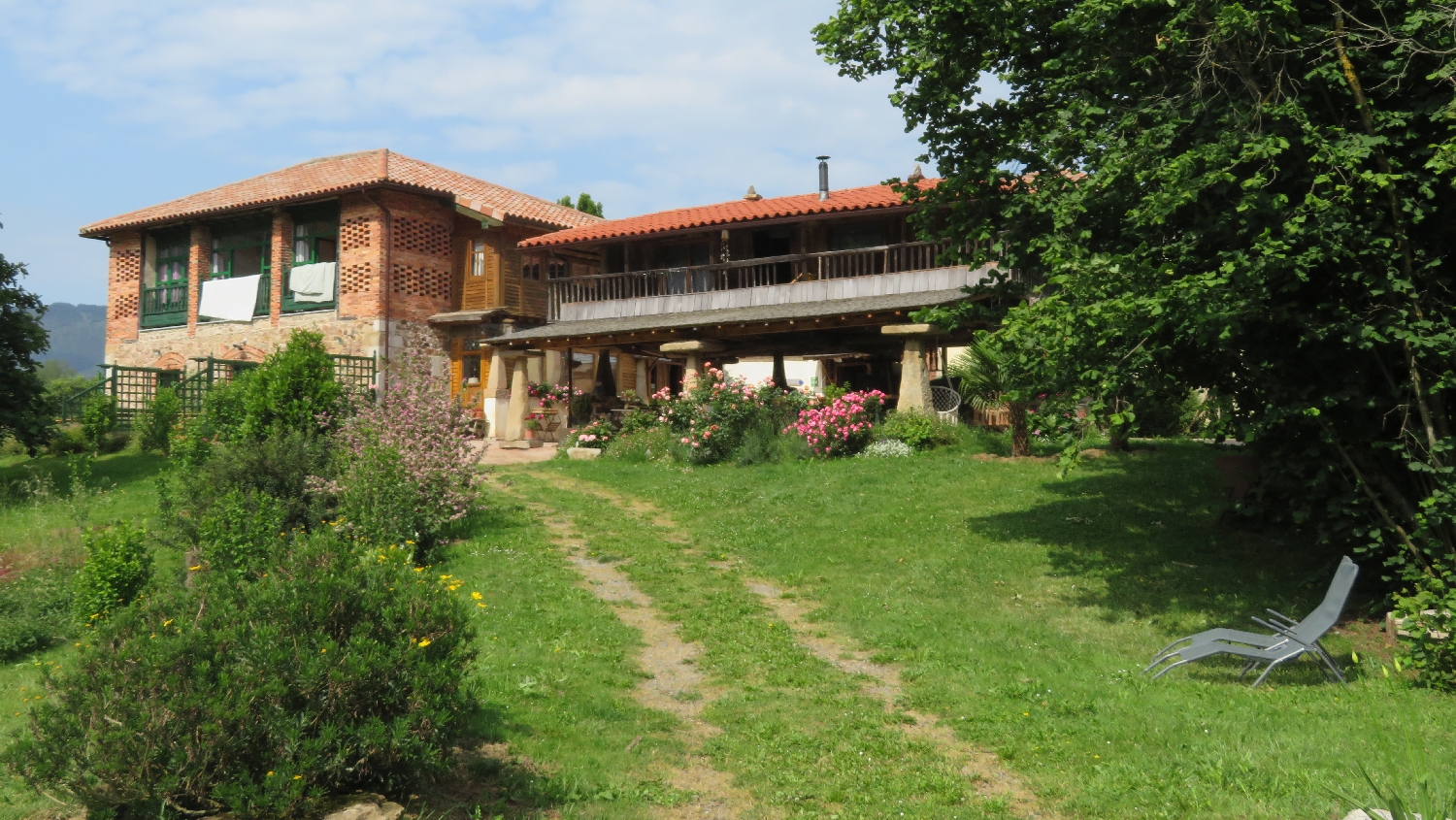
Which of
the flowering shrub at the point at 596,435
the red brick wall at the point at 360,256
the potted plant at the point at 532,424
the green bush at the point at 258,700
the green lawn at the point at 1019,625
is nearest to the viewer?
A: the green bush at the point at 258,700

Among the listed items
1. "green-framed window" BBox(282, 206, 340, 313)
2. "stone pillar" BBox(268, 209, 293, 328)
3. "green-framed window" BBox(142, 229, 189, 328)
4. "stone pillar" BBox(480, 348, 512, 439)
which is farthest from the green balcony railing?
"stone pillar" BBox(480, 348, 512, 439)

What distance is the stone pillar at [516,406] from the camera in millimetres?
24359

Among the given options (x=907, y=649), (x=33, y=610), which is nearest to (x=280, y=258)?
(x=33, y=610)

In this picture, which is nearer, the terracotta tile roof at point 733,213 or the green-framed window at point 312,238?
the terracotta tile roof at point 733,213

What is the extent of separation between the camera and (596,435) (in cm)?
2184

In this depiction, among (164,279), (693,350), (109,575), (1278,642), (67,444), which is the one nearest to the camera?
(1278,642)

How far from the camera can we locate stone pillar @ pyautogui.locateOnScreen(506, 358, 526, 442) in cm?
2436

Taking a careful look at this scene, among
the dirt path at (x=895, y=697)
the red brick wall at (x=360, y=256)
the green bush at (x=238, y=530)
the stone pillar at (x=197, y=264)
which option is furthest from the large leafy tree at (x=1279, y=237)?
the stone pillar at (x=197, y=264)

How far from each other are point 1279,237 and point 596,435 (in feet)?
49.7

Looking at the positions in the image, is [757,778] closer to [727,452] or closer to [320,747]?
[320,747]

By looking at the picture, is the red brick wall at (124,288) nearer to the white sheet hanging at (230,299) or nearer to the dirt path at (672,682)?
the white sheet hanging at (230,299)

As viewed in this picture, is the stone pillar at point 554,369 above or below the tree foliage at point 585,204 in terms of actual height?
below

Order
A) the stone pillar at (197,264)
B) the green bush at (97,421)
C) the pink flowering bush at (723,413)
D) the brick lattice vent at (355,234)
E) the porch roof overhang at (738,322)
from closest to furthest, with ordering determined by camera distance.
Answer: the pink flowering bush at (723,413) < the porch roof overhang at (738,322) < the green bush at (97,421) < the brick lattice vent at (355,234) < the stone pillar at (197,264)

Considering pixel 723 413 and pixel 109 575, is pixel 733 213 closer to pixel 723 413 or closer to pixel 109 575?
pixel 723 413
